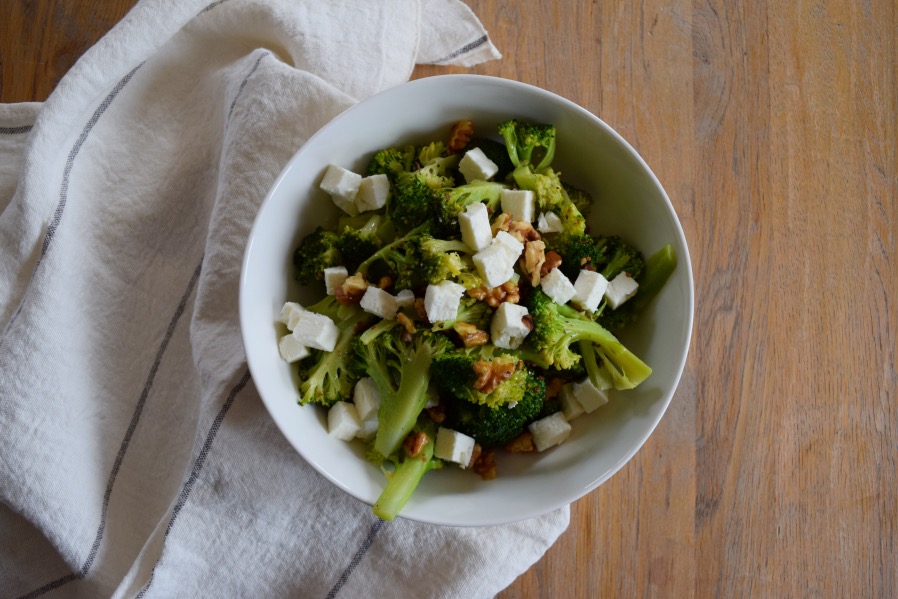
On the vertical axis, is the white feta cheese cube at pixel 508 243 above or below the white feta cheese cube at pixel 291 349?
above

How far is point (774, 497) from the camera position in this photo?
189 cm

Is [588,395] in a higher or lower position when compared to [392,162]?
lower

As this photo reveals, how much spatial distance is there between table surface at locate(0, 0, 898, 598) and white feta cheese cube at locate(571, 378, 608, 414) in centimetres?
39

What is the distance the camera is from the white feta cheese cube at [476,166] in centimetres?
153

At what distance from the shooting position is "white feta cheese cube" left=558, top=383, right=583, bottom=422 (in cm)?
157

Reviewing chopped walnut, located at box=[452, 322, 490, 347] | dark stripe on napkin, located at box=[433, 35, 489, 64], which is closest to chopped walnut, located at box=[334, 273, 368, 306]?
chopped walnut, located at box=[452, 322, 490, 347]

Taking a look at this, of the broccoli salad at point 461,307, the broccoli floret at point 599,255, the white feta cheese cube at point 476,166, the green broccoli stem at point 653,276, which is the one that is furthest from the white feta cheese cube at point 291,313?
the green broccoli stem at point 653,276

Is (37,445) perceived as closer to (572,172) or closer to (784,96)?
(572,172)

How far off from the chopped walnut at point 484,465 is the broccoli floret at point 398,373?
0.18 meters

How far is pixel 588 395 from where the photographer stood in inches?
60.8

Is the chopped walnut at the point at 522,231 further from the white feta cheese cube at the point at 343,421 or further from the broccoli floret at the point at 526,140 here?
the white feta cheese cube at the point at 343,421

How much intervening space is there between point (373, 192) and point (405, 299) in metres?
0.25

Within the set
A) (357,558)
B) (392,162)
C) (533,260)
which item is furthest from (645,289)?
(357,558)

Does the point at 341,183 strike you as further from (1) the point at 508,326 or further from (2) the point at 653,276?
(2) the point at 653,276
